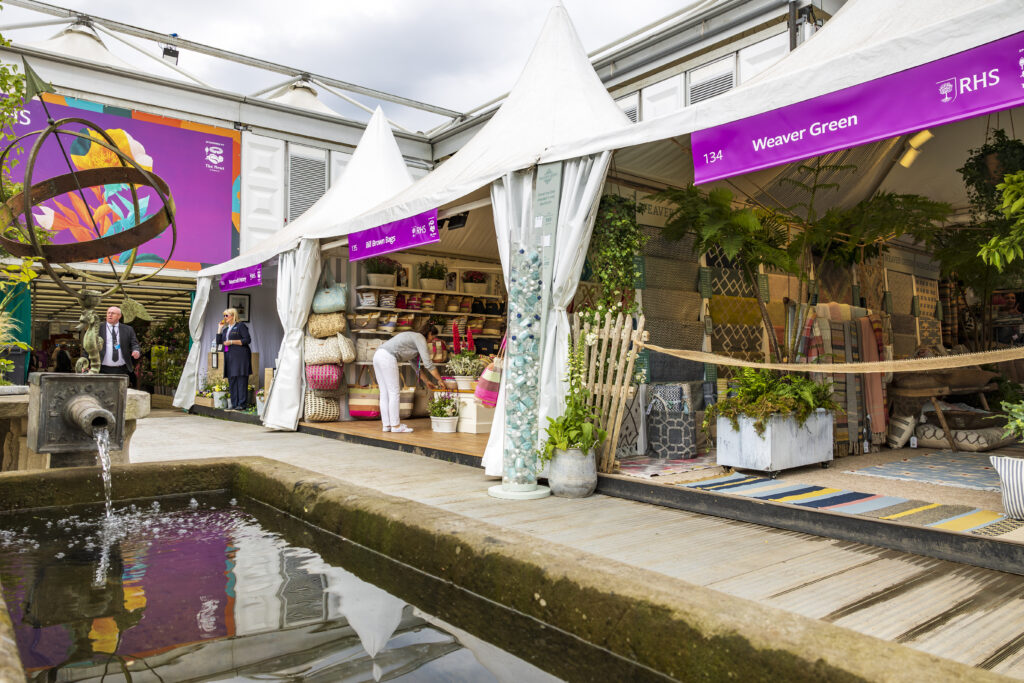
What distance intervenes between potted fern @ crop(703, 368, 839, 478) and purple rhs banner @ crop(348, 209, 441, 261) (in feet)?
9.78

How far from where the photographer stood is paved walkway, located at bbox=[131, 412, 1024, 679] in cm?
242

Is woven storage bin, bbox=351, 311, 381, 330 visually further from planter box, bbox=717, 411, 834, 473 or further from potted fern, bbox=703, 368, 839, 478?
planter box, bbox=717, 411, 834, 473

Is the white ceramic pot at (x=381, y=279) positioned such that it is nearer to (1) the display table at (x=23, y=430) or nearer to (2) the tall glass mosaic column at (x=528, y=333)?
(2) the tall glass mosaic column at (x=528, y=333)

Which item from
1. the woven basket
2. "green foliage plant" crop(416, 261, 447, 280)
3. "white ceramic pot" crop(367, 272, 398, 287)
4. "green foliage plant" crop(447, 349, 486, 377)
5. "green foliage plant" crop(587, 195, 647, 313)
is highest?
"green foliage plant" crop(416, 261, 447, 280)

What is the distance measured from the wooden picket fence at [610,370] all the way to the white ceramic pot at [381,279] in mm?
5416

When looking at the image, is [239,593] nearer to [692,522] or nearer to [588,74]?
[692,522]

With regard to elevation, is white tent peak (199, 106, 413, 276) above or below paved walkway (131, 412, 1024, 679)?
above

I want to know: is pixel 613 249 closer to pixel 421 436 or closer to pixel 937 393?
pixel 421 436

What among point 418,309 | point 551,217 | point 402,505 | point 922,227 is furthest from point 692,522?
point 418,309

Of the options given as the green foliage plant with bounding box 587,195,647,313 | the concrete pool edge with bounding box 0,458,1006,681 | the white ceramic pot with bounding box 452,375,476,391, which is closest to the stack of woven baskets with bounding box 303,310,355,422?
the white ceramic pot with bounding box 452,375,476,391

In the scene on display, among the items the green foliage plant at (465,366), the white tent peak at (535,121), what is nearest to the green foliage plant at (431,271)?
the green foliage plant at (465,366)

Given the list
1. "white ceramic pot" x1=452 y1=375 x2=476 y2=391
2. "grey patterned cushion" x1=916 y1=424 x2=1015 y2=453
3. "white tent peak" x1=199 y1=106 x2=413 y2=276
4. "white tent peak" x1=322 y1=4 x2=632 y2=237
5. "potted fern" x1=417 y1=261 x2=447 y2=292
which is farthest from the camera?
"potted fern" x1=417 y1=261 x2=447 y2=292

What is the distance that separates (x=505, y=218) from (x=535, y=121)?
100 cm

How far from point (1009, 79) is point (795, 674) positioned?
2.92 meters
